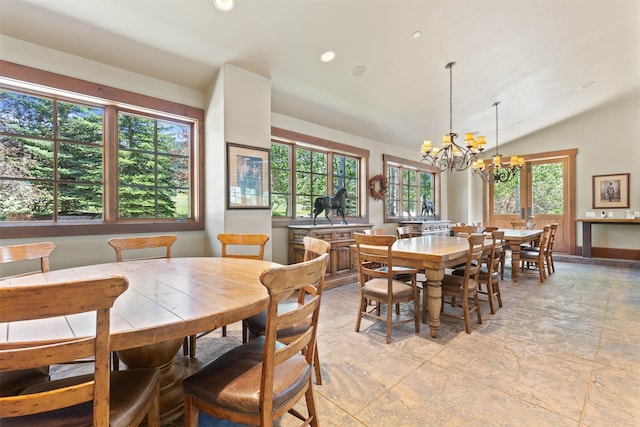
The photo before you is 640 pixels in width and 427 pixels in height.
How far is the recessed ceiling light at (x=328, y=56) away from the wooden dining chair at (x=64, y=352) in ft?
11.0

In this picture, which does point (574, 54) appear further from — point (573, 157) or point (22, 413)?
point (22, 413)

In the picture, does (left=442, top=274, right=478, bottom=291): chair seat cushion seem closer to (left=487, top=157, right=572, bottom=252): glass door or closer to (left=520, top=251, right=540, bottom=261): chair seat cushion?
(left=520, top=251, right=540, bottom=261): chair seat cushion

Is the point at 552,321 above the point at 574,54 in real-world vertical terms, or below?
below

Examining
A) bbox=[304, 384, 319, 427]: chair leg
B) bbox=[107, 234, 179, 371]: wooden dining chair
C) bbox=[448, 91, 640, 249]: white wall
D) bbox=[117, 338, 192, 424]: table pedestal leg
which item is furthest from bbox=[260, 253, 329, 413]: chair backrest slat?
bbox=[448, 91, 640, 249]: white wall

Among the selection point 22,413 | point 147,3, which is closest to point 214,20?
point 147,3

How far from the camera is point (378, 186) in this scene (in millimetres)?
5957

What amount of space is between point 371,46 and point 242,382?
3.63 meters

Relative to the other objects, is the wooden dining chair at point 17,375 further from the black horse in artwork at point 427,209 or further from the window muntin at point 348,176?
the black horse in artwork at point 427,209

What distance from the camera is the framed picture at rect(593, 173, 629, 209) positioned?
6387mm

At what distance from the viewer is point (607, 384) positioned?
186 centimetres

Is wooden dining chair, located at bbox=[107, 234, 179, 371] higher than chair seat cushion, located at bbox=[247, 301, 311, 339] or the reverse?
higher

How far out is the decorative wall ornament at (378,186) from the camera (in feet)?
19.2

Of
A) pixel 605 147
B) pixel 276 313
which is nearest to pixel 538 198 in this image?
pixel 605 147

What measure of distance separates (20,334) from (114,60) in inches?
118
